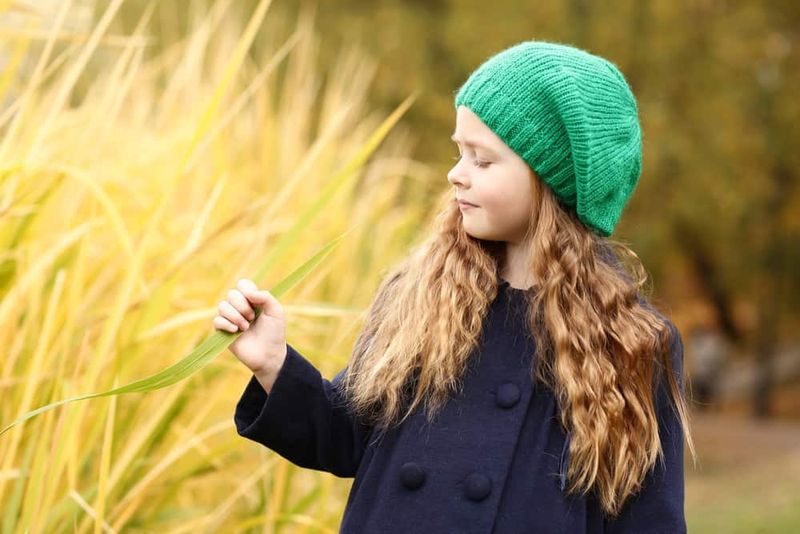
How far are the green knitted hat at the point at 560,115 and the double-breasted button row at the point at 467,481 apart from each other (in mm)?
446

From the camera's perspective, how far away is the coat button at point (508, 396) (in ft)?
5.79

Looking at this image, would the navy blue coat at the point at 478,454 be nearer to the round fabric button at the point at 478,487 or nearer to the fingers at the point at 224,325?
the round fabric button at the point at 478,487

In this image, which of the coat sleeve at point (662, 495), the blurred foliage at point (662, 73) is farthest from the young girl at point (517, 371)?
the blurred foliage at point (662, 73)

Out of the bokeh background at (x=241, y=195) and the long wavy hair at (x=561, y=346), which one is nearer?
the long wavy hair at (x=561, y=346)

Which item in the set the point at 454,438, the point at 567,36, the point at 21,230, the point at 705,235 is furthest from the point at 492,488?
the point at 705,235

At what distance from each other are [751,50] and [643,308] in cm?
810

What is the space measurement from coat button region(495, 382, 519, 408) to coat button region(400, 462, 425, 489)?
0.52ft

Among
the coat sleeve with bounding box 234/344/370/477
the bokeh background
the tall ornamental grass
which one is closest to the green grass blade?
the tall ornamental grass

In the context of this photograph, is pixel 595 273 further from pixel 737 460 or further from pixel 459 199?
pixel 737 460

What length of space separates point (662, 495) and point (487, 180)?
54 cm

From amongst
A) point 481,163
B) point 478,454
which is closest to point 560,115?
point 481,163

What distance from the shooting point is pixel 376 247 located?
4082mm

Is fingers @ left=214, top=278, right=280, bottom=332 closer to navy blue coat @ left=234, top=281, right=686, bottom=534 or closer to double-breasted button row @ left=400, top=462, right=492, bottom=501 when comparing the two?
navy blue coat @ left=234, top=281, right=686, bottom=534

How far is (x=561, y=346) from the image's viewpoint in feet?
5.83
